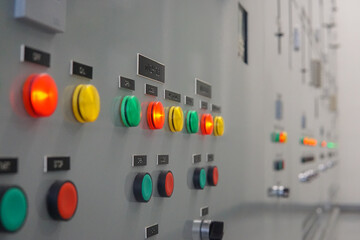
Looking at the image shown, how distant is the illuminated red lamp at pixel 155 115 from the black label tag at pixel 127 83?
0.18 ft

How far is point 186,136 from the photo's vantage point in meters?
0.83

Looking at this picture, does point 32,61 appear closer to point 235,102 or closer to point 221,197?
point 221,197

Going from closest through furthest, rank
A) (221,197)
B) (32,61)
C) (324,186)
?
(32,61), (221,197), (324,186)

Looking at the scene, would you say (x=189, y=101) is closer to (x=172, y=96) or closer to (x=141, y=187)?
(x=172, y=96)

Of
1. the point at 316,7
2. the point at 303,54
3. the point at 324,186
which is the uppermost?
the point at 316,7

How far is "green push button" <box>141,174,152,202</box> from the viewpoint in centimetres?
61

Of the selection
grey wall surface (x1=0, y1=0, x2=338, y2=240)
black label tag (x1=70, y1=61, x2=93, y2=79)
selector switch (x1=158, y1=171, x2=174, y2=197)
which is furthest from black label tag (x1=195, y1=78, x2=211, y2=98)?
black label tag (x1=70, y1=61, x2=93, y2=79)

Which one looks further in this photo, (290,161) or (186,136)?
(290,161)

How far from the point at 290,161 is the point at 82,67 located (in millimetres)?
1727

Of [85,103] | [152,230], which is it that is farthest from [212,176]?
[85,103]

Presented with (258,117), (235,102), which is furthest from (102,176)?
(258,117)

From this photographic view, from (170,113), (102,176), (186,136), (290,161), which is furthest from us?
(290,161)

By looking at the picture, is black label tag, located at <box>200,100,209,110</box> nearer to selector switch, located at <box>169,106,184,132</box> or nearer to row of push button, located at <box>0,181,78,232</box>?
selector switch, located at <box>169,106,184,132</box>

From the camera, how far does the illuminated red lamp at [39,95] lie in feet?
1.33
